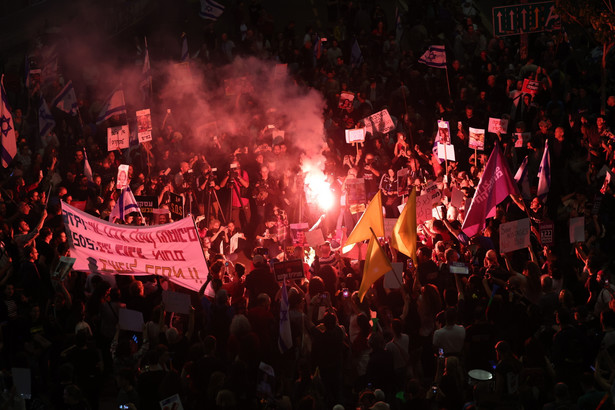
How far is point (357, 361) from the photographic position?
9.92m

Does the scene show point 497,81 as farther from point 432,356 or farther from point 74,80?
point 74,80

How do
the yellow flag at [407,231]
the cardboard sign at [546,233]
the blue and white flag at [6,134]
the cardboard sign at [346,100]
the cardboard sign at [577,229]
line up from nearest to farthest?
the yellow flag at [407,231], the cardboard sign at [577,229], the cardboard sign at [546,233], the blue and white flag at [6,134], the cardboard sign at [346,100]

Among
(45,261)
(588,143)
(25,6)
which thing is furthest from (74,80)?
(588,143)

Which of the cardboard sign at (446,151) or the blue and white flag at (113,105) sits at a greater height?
the blue and white flag at (113,105)

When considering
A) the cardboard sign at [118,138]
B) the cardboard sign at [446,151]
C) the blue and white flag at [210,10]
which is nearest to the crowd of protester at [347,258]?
the cardboard sign at [446,151]

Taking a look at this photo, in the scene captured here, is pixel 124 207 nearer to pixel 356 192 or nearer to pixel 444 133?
pixel 356 192

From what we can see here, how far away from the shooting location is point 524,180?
45.8ft

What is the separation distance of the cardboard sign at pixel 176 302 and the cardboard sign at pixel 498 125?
7.30 metres

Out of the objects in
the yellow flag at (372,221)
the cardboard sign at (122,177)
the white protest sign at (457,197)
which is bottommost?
the yellow flag at (372,221)

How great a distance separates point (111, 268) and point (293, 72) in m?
9.33

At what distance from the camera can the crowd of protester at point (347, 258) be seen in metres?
9.12

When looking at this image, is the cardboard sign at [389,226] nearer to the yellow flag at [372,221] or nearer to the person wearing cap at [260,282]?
the yellow flag at [372,221]

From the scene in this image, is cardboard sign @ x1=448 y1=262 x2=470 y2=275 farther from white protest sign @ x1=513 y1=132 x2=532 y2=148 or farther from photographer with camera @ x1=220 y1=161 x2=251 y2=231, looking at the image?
photographer with camera @ x1=220 y1=161 x2=251 y2=231

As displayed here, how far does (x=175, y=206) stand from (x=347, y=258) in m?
3.33
